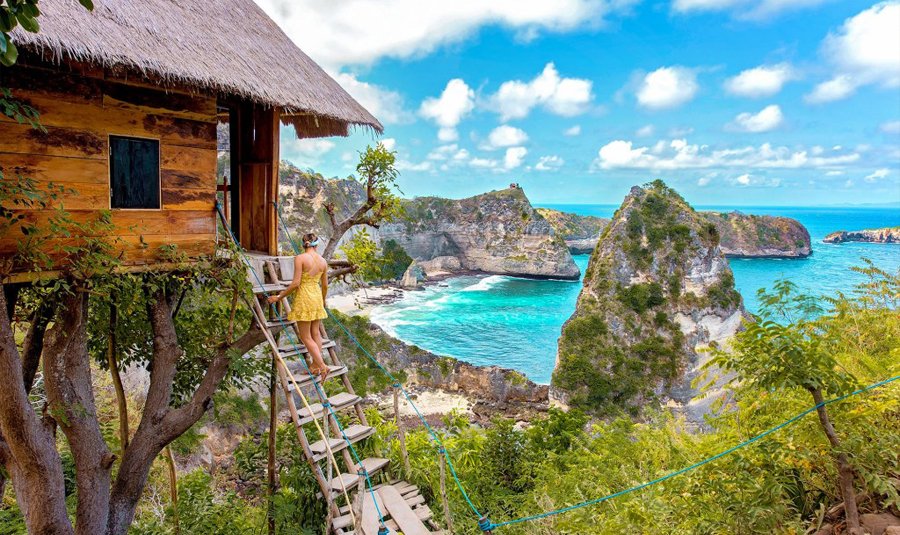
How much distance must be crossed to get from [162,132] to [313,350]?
2.88 m

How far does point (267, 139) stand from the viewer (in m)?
6.58

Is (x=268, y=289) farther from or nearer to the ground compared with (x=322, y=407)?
farther from the ground

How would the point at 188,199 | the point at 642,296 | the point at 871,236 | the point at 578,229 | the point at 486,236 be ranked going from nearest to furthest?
1. the point at 188,199
2. the point at 642,296
3. the point at 486,236
4. the point at 871,236
5. the point at 578,229

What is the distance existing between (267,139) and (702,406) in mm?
28040

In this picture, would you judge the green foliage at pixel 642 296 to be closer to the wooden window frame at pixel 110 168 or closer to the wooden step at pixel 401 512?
the wooden step at pixel 401 512

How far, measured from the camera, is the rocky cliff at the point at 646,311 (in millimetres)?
28250

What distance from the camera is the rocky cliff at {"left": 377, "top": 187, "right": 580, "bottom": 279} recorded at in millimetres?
72375

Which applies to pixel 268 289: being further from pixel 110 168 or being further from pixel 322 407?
pixel 110 168

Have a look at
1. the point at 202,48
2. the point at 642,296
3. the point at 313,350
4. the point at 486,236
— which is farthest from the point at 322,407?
the point at 486,236

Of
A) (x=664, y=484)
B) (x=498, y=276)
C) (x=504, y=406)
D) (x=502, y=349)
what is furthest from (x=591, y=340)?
(x=498, y=276)

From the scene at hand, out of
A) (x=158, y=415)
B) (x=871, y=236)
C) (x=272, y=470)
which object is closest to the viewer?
(x=158, y=415)

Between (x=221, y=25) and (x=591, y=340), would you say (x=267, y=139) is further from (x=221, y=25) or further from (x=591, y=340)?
(x=591, y=340)

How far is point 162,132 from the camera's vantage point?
532cm

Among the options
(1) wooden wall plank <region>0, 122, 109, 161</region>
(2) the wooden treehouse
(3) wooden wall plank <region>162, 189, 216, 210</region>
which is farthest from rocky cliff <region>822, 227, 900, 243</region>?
(1) wooden wall plank <region>0, 122, 109, 161</region>
